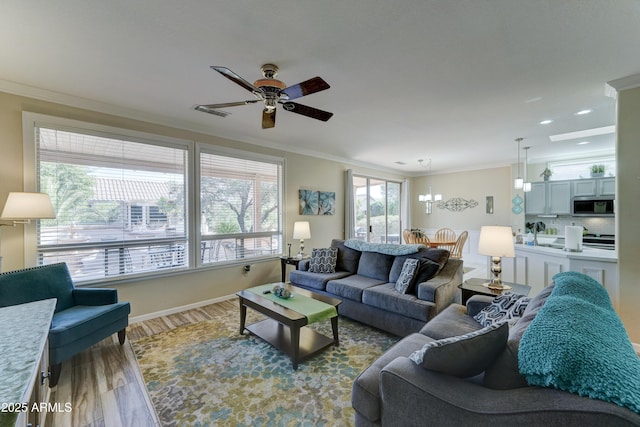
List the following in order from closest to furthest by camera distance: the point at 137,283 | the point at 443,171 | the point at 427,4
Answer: the point at 427,4 < the point at 137,283 < the point at 443,171

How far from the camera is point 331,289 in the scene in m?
3.54

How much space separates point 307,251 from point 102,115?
12.5 feet

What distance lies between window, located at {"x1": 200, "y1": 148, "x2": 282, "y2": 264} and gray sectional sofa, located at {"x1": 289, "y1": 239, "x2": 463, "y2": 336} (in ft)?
3.25

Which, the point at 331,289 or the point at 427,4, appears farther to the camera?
the point at 331,289

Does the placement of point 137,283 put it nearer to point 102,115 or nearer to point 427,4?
point 102,115

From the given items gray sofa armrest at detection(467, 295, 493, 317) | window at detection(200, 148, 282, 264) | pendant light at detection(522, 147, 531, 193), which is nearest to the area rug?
gray sofa armrest at detection(467, 295, 493, 317)

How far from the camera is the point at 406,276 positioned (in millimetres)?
3098

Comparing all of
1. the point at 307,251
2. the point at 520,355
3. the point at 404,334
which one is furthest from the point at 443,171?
the point at 520,355

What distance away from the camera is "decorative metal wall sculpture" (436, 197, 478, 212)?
7340 mm

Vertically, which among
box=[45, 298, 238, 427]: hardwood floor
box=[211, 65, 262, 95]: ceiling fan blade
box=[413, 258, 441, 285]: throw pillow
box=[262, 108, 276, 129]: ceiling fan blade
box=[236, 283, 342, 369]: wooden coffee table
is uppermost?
box=[211, 65, 262, 95]: ceiling fan blade

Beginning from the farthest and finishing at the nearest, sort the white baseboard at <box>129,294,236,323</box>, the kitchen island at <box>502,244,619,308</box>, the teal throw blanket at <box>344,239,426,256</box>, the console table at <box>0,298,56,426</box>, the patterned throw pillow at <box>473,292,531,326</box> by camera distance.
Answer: the teal throw blanket at <box>344,239,426,256</box>, the white baseboard at <box>129,294,236,323</box>, the kitchen island at <box>502,244,619,308</box>, the patterned throw pillow at <box>473,292,531,326</box>, the console table at <box>0,298,56,426</box>

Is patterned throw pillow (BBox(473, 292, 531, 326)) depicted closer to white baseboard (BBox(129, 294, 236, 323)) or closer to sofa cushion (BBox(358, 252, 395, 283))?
sofa cushion (BBox(358, 252, 395, 283))

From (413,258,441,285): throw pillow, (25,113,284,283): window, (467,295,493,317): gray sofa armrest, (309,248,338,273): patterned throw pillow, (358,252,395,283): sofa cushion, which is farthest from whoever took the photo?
(309,248,338,273): patterned throw pillow

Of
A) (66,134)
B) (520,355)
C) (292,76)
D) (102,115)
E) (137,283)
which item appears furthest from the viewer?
(137,283)
